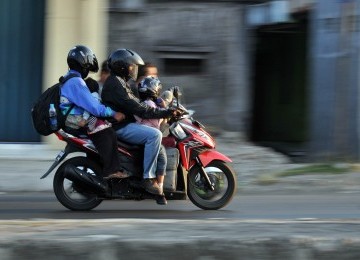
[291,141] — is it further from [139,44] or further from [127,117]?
[127,117]

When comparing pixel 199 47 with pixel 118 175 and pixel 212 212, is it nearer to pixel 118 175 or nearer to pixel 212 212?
pixel 212 212

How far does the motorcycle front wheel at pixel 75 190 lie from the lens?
24.9ft

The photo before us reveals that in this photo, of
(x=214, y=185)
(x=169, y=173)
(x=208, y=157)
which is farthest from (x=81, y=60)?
(x=214, y=185)

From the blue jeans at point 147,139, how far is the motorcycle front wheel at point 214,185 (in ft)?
1.61

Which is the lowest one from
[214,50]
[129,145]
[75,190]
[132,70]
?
[75,190]

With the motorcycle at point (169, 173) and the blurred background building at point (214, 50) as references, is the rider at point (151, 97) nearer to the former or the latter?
the motorcycle at point (169, 173)

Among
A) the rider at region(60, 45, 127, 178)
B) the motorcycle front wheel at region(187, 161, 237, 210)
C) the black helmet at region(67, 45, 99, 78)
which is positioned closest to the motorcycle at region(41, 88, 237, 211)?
the motorcycle front wheel at region(187, 161, 237, 210)

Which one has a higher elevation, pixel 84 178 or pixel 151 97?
pixel 151 97

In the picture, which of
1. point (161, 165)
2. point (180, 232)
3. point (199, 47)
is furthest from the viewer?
point (199, 47)

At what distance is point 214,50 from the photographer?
42.0 ft

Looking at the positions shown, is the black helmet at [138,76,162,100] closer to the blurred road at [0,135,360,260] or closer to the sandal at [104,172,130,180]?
the sandal at [104,172,130,180]

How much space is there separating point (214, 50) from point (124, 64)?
5.44 metres

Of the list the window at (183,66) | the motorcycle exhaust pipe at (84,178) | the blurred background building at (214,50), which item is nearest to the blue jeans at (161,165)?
the motorcycle exhaust pipe at (84,178)

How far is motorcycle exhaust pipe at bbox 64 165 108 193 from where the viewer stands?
747cm
